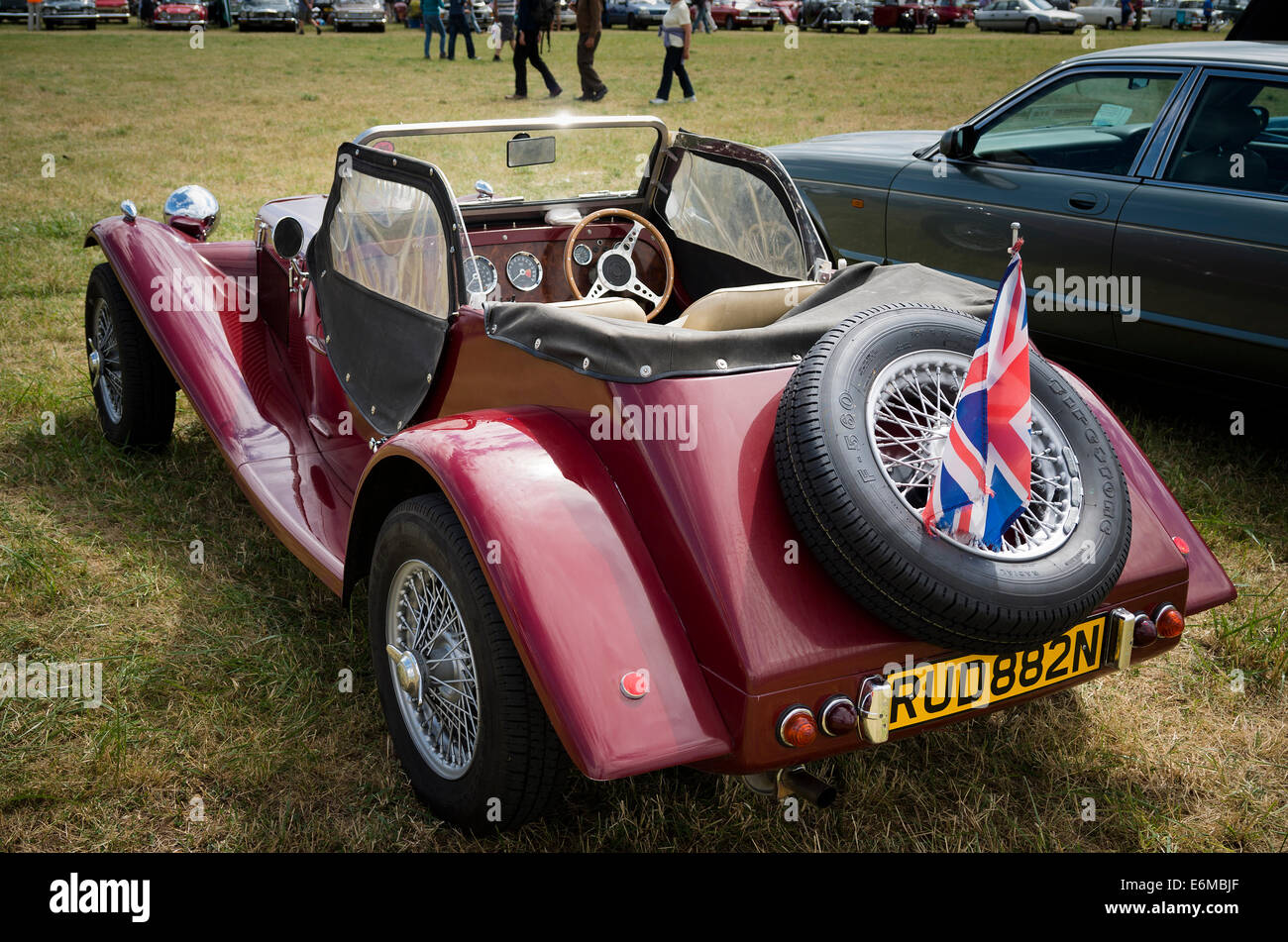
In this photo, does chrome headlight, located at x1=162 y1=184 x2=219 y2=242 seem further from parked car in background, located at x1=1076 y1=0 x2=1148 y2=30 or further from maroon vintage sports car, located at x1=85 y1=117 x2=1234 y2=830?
parked car in background, located at x1=1076 y1=0 x2=1148 y2=30

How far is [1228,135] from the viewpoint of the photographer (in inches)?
185

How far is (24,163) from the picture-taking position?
37.1 ft

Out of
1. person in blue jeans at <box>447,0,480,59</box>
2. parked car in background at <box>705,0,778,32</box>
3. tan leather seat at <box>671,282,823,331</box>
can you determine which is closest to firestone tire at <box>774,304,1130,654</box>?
tan leather seat at <box>671,282,823,331</box>

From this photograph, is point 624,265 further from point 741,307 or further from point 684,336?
point 684,336

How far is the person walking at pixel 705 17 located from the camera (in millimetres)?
34781

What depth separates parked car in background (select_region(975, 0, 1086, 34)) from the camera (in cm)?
3644

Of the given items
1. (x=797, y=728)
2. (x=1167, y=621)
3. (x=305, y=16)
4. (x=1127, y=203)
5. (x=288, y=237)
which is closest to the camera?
(x=797, y=728)

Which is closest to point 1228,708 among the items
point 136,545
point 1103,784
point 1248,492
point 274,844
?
point 1103,784

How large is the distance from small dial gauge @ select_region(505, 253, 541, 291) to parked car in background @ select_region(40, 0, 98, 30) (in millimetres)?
34481

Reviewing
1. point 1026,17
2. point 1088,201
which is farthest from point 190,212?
point 1026,17

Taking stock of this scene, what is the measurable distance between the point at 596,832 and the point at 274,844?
A: 80 cm

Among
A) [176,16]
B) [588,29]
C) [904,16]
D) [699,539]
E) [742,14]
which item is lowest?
[699,539]

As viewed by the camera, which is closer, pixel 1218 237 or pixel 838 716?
pixel 838 716

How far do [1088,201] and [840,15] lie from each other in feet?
121
